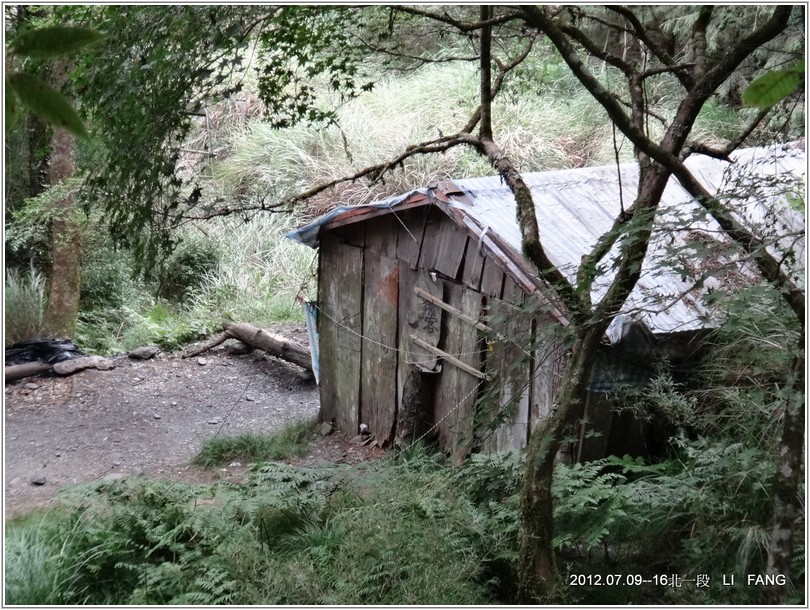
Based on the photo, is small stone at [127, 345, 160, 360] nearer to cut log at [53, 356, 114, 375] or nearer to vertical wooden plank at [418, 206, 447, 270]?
cut log at [53, 356, 114, 375]

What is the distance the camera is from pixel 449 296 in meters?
6.59

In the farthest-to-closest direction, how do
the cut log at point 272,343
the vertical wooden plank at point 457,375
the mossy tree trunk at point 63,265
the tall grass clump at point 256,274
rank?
1. the tall grass clump at point 256,274
2. the mossy tree trunk at point 63,265
3. the cut log at point 272,343
4. the vertical wooden plank at point 457,375

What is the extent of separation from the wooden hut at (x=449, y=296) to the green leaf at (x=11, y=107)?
3.73 metres

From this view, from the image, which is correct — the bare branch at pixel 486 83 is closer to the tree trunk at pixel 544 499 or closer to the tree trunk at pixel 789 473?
the tree trunk at pixel 544 499

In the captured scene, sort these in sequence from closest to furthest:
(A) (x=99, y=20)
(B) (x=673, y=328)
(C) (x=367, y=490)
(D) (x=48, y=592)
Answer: (D) (x=48, y=592), (A) (x=99, y=20), (C) (x=367, y=490), (B) (x=673, y=328)

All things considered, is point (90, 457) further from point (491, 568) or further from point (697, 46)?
point (697, 46)

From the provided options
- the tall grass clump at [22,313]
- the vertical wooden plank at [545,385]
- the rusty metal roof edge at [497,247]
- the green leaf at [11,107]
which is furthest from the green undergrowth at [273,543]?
the tall grass clump at [22,313]

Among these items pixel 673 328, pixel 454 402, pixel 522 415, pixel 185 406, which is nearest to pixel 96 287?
pixel 185 406

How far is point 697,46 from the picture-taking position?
3.74 m

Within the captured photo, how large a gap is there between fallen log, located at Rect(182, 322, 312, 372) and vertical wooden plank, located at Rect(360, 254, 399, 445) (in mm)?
2670

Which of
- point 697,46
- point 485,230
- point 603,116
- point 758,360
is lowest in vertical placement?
point 758,360

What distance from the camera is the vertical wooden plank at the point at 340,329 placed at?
7797mm

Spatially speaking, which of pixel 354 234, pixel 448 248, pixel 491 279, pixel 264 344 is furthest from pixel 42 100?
pixel 264 344

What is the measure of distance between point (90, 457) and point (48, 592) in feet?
15.7
